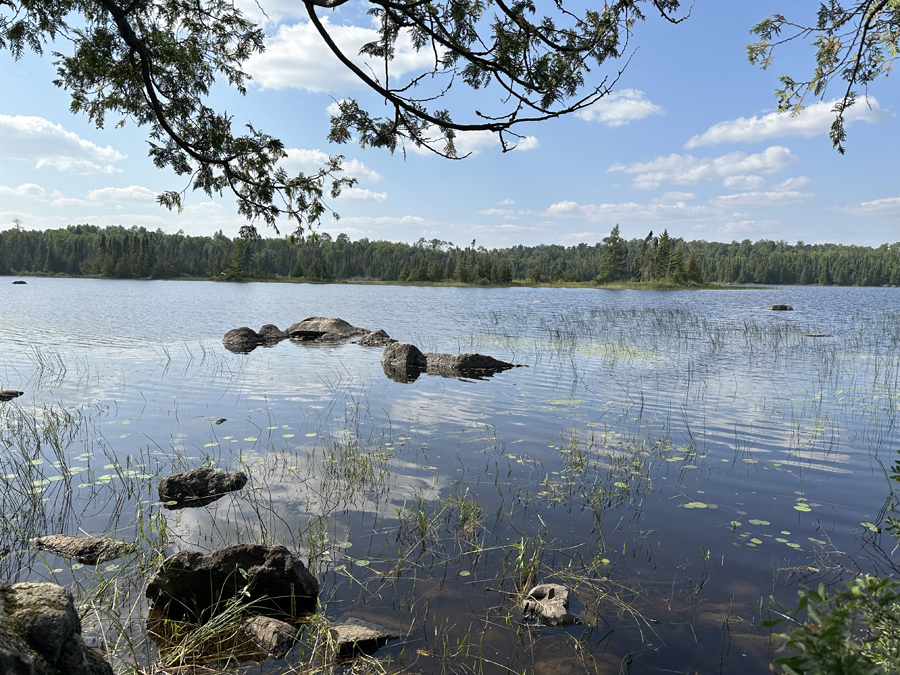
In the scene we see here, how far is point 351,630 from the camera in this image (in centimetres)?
381

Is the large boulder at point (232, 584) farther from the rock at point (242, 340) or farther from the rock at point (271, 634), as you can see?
the rock at point (242, 340)

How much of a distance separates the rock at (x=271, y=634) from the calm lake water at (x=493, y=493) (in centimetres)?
14

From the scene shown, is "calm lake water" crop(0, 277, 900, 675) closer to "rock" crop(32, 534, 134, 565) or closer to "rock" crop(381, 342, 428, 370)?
"rock" crop(32, 534, 134, 565)

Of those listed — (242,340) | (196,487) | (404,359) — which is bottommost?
(242,340)

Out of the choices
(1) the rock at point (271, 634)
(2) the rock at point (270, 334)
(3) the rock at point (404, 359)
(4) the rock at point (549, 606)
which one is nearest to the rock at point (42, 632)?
(1) the rock at point (271, 634)

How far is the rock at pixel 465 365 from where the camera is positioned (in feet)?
51.8

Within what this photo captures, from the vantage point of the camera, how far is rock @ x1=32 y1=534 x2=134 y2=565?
4801mm

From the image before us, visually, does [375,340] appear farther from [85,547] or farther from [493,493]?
[85,547]

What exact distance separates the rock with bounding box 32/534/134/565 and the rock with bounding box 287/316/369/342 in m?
19.2

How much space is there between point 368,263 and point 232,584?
15819 cm

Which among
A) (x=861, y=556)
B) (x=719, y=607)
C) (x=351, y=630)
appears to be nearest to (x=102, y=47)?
(x=351, y=630)

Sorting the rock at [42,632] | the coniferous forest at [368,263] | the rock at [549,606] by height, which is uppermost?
the coniferous forest at [368,263]

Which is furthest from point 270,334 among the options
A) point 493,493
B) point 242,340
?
point 493,493

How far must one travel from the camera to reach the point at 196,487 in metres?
6.27
